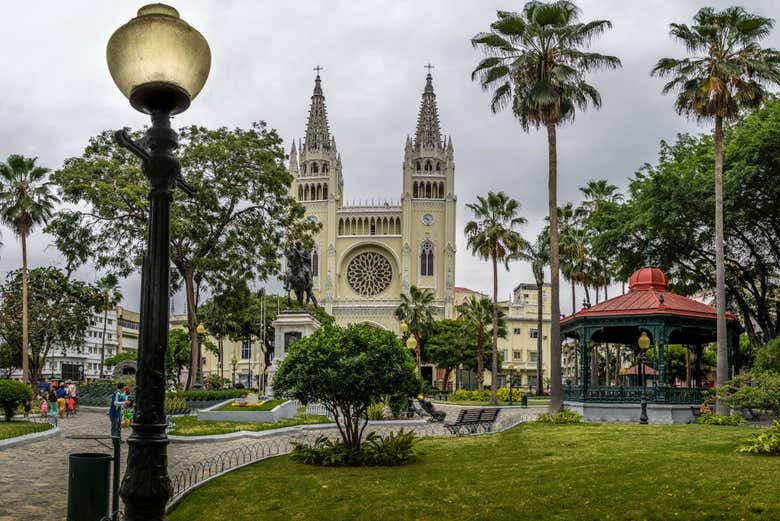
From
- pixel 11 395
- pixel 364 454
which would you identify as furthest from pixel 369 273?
pixel 364 454

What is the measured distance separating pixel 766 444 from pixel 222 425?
55.0 ft

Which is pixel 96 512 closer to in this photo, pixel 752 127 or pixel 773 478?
pixel 773 478

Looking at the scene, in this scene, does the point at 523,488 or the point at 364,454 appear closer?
the point at 523,488

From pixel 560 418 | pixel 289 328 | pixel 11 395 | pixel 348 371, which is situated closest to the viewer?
pixel 348 371

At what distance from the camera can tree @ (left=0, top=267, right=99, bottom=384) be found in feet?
161

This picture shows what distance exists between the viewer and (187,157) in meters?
36.8

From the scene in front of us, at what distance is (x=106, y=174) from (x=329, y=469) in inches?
975

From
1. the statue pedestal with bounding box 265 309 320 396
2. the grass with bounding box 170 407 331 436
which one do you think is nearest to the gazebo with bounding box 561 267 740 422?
the grass with bounding box 170 407 331 436

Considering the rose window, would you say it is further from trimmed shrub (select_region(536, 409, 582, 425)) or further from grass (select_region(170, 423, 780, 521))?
grass (select_region(170, 423, 780, 521))

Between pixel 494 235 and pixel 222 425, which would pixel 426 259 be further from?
pixel 222 425

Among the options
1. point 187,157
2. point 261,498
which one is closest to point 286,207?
point 187,157

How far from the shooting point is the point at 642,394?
27.7 meters

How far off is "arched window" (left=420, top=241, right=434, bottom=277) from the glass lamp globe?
295ft

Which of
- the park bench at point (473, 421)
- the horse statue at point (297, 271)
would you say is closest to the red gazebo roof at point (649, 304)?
the park bench at point (473, 421)
